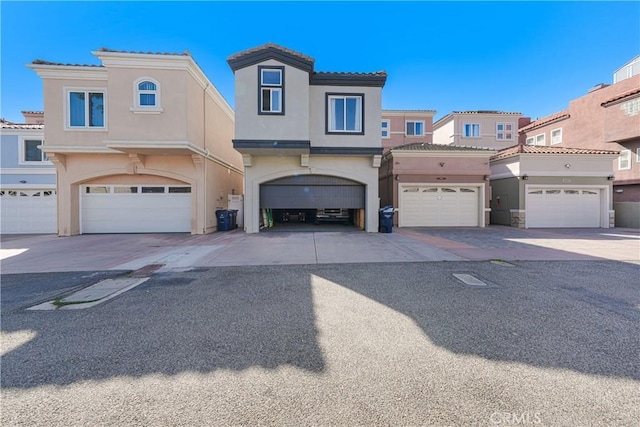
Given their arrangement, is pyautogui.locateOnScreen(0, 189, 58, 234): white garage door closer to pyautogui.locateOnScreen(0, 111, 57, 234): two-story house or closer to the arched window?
pyautogui.locateOnScreen(0, 111, 57, 234): two-story house

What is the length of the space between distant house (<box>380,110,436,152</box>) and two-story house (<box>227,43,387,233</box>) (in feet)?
36.3

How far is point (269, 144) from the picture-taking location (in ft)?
36.4

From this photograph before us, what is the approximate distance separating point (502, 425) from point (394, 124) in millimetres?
23237

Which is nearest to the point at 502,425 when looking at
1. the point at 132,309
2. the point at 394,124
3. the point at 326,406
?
the point at 326,406

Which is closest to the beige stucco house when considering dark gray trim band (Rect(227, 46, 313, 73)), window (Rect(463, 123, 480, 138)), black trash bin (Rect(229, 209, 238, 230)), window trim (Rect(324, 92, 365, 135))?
window trim (Rect(324, 92, 365, 135))

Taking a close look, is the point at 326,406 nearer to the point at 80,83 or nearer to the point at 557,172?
the point at 80,83

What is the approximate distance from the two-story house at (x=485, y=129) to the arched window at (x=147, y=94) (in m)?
24.2

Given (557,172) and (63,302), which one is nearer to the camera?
(63,302)

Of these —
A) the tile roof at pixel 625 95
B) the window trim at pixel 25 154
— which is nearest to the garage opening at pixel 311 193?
the window trim at pixel 25 154

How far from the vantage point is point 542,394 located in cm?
228

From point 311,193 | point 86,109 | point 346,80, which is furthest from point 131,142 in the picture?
point 346,80

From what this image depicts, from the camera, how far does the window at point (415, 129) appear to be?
22.8m

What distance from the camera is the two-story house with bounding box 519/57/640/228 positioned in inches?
609

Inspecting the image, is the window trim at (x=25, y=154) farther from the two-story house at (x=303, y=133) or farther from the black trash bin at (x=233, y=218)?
the two-story house at (x=303, y=133)
